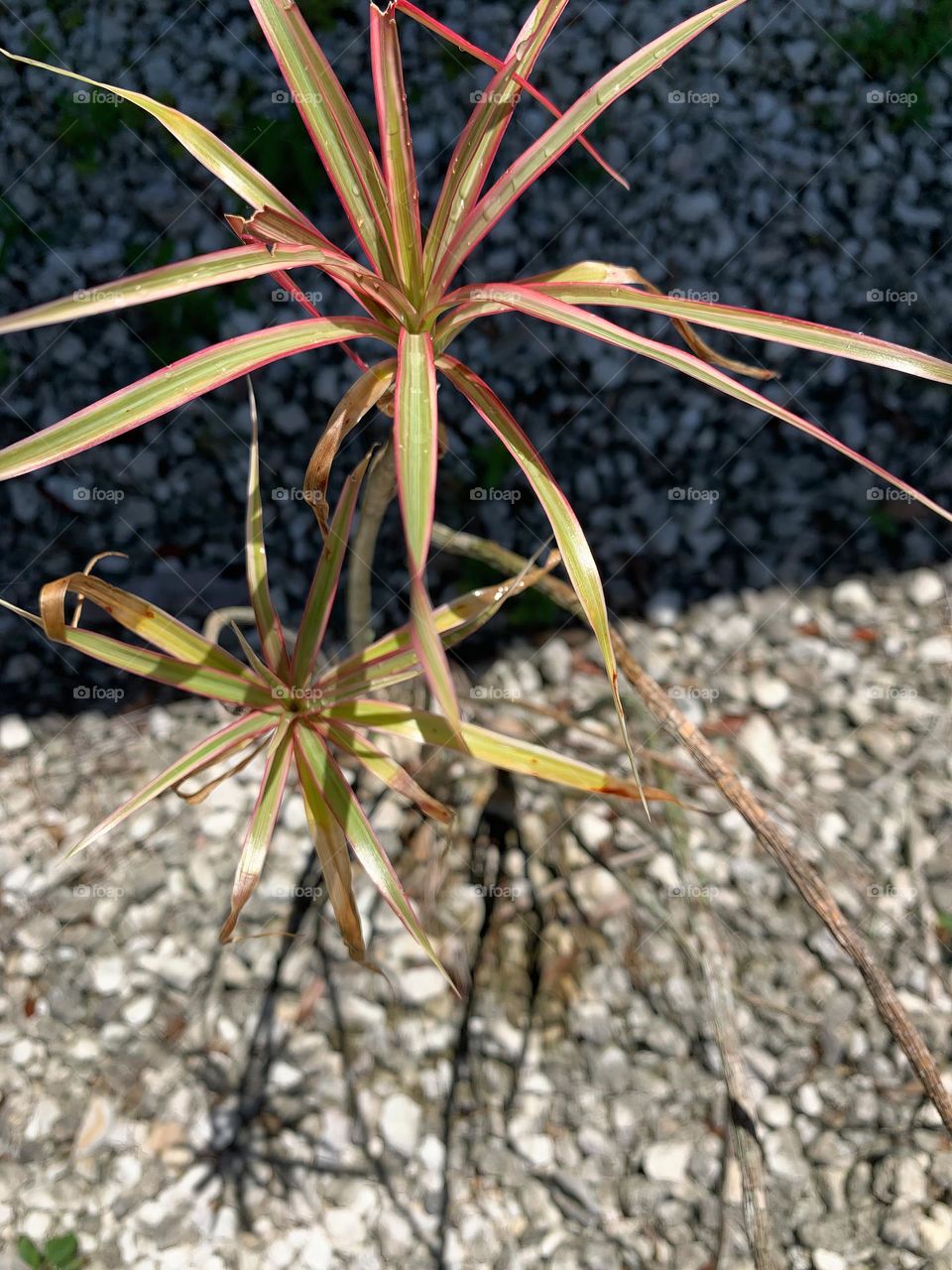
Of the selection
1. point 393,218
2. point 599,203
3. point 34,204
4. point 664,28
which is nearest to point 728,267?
point 599,203

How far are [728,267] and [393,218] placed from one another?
1255 mm

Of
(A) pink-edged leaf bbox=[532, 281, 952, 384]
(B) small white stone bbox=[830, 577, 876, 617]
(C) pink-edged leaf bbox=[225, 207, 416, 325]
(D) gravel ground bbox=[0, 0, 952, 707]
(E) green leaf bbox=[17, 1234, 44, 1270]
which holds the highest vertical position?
(D) gravel ground bbox=[0, 0, 952, 707]

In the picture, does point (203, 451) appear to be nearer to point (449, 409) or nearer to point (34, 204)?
point (449, 409)

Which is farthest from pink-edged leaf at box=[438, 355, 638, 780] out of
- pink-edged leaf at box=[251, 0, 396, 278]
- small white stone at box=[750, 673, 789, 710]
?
small white stone at box=[750, 673, 789, 710]

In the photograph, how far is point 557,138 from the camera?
1.02 meters

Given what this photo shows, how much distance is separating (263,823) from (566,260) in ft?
4.63

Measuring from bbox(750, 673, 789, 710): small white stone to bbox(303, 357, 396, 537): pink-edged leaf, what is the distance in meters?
1.10

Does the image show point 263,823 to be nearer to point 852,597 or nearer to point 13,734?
point 13,734

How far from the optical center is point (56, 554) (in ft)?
6.24

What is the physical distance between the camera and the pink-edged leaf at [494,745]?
1167 mm

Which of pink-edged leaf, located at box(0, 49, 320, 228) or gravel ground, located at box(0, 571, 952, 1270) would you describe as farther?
gravel ground, located at box(0, 571, 952, 1270)

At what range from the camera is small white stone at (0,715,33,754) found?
1.83 meters

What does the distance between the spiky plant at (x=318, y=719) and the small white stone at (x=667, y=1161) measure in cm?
67

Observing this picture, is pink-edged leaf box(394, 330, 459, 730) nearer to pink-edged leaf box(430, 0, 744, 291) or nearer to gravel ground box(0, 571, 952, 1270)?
pink-edged leaf box(430, 0, 744, 291)
